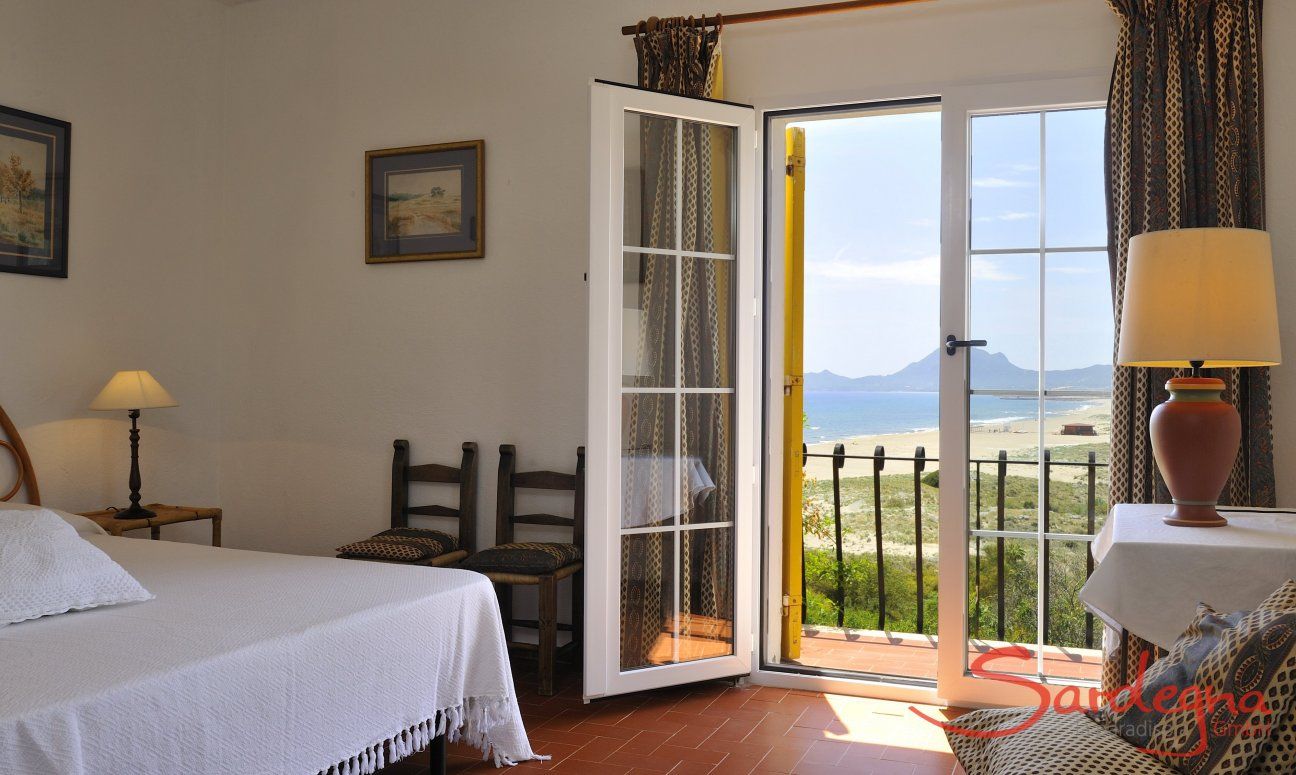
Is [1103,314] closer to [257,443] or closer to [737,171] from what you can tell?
[737,171]

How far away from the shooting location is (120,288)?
450 cm

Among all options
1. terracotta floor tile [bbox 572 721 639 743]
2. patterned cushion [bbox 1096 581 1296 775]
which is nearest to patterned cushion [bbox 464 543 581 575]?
terracotta floor tile [bbox 572 721 639 743]

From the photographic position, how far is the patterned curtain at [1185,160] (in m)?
3.27

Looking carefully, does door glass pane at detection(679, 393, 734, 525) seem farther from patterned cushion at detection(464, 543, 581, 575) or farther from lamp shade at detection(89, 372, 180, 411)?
lamp shade at detection(89, 372, 180, 411)

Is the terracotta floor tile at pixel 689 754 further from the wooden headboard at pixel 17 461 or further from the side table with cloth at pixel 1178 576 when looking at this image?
the wooden headboard at pixel 17 461

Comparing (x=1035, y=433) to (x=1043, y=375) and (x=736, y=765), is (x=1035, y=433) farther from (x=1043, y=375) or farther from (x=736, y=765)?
(x=736, y=765)

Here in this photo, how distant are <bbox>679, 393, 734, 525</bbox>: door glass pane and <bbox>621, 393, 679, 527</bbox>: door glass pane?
0.06 m

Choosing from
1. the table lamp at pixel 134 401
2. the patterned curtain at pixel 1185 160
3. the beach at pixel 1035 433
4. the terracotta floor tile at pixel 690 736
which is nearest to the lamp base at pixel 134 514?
the table lamp at pixel 134 401

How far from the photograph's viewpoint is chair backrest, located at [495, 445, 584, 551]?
4273mm

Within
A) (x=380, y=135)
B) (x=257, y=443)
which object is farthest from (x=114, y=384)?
→ (x=380, y=135)

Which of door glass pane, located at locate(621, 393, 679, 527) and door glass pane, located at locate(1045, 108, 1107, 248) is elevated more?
door glass pane, located at locate(1045, 108, 1107, 248)

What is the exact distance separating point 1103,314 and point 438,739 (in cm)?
264

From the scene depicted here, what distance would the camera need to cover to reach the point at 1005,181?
12.1ft

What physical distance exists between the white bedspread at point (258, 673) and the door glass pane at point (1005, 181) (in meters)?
2.24
